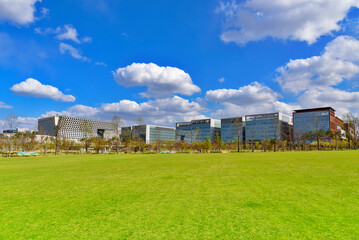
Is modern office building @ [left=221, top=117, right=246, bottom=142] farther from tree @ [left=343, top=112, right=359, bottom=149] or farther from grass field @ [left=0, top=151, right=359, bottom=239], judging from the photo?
grass field @ [left=0, top=151, right=359, bottom=239]

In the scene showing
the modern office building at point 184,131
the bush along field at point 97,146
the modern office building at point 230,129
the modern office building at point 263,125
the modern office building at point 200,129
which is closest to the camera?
the bush along field at point 97,146

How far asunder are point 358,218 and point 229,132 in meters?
151

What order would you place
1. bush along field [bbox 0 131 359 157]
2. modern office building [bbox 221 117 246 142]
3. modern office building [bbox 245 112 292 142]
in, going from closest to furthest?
bush along field [bbox 0 131 359 157], modern office building [bbox 245 112 292 142], modern office building [bbox 221 117 246 142]

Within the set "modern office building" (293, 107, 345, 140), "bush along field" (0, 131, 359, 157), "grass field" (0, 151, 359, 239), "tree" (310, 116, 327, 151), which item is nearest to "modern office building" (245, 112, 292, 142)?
"modern office building" (293, 107, 345, 140)

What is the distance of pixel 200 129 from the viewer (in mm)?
169500

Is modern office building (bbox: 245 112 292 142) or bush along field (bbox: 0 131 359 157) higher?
modern office building (bbox: 245 112 292 142)

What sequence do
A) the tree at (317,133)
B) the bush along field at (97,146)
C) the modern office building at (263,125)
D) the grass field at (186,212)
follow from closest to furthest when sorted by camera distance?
the grass field at (186,212) → the bush along field at (97,146) → the tree at (317,133) → the modern office building at (263,125)

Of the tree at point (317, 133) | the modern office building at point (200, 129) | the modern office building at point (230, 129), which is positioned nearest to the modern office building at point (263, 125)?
the modern office building at point (230, 129)

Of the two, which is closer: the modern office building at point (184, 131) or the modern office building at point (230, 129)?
the modern office building at point (230, 129)

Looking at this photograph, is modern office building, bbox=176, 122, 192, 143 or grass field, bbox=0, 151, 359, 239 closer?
grass field, bbox=0, 151, 359, 239

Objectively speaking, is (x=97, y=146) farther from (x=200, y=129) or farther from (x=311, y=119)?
(x=311, y=119)

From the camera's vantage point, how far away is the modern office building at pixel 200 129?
541ft

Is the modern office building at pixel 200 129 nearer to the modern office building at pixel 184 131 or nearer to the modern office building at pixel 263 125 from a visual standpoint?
the modern office building at pixel 184 131

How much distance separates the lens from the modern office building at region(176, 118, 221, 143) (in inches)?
6496
